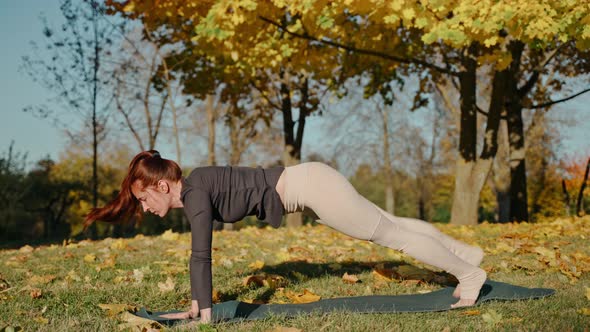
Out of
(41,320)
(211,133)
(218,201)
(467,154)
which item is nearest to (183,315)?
(218,201)

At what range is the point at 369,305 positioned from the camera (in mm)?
3854

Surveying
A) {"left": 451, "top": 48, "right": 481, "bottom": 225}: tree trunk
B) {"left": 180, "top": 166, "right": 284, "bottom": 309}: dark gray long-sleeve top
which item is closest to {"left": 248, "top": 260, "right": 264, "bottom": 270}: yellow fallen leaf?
{"left": 180, "top": 166, "right": 284, "bottom": 309}: dark gray long-sleeve top

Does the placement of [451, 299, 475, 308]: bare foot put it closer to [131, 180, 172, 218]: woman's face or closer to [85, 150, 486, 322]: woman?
[85, 150, 486, 322]: woman

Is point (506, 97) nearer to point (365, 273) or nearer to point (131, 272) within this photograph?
point (365, 273)

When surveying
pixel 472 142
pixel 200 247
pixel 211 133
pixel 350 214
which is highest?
pixel 211 133

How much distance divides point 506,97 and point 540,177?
44.6 ft

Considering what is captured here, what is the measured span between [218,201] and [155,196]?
1.39 ft

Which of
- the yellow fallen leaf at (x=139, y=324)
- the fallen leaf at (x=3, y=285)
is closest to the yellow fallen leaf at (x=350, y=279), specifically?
the yellow fallen leaf at (x=139, y=324)

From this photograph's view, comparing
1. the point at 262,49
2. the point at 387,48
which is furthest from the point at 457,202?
the point at 262,49

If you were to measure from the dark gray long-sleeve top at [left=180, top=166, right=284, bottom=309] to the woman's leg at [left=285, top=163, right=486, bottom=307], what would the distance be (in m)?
0.14

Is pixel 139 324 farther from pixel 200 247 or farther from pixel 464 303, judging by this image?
pixel 464 303

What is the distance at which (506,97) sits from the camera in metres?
13.2

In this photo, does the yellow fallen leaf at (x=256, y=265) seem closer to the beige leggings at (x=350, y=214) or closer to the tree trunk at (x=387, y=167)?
the beige leggings at (x=350, y=214)

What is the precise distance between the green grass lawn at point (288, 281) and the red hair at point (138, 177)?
680 millimetres
